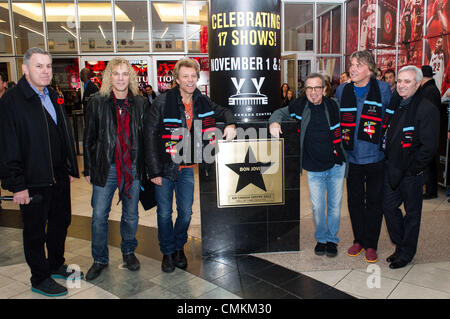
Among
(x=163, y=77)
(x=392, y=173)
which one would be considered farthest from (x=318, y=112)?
(x=163, y=77)

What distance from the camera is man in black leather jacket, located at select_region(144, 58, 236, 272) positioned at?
294cm

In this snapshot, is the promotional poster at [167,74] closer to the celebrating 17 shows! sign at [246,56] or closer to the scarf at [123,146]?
the celebrating 17 shows! sign at [246,56]

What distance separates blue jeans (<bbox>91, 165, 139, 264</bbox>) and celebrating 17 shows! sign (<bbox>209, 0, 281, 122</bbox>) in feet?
4.06

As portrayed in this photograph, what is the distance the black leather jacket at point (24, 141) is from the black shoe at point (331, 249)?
7.84ft

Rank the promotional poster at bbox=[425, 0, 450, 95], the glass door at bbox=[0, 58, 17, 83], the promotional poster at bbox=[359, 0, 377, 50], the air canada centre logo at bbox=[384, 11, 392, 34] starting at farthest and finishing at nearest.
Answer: the glass door at bbox=[0, 58, 17, 83] < the promotional poster at bbox=[359, 0, 377, 50] < the air canada centre logo at bbox=[384, 11, 392, 34] < the promotional poster at bbox=[425, 0, 450, 95]

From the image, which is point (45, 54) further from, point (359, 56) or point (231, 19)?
point (359, 56)

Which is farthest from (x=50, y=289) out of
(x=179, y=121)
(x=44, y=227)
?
(x=179, y=121)

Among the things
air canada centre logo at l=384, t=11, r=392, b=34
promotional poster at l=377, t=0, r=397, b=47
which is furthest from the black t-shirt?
air canada centre logo at l=384, t=11, r=392, b=34

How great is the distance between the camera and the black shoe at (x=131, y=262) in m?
3.14

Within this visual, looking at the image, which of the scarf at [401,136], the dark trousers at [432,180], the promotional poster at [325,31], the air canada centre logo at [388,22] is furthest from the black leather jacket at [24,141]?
the promotional poster at [325,31]

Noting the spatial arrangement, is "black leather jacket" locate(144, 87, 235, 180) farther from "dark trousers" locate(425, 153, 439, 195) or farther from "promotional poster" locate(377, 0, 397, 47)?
"promotional poster" locate(377, 0, 397, 47)

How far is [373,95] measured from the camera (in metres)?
3.13

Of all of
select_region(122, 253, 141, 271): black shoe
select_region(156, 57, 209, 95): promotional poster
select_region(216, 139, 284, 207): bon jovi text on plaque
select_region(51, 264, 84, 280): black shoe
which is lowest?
select_region(51, 264, 84, 280): black shoe

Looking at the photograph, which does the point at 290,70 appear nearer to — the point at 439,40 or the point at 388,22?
the point at 388,22
